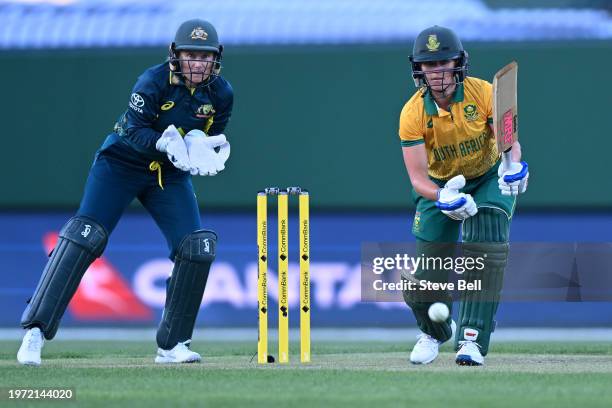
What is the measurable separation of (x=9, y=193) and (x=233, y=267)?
6.35ft

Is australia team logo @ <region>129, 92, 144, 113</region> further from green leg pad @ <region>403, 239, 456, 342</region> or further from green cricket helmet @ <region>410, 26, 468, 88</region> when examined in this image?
green leg pad @ <region>403, 239, 456, 342</region>

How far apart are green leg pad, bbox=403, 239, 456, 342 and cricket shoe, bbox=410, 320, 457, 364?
0.03 m

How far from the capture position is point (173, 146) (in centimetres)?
630

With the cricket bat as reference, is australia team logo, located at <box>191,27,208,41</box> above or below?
above

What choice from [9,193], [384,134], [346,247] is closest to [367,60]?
[384,134]

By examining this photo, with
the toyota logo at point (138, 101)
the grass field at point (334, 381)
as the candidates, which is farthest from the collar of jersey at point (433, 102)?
the toyota logo at point (138, 101)

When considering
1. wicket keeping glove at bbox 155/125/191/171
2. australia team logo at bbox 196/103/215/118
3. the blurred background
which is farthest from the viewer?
the blurred background

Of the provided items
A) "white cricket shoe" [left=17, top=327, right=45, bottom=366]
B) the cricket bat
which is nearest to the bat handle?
the cricket bat

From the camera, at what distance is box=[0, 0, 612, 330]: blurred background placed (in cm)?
1079

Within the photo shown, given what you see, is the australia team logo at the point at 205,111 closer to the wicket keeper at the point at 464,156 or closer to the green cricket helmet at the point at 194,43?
the green cricket helmet at the point at 194,43

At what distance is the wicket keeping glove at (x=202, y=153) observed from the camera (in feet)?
20.9

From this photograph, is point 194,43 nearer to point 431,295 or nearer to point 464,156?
point 464,156

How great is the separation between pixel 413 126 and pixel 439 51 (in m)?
0.37

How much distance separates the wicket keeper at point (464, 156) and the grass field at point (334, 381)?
0.27 meters
